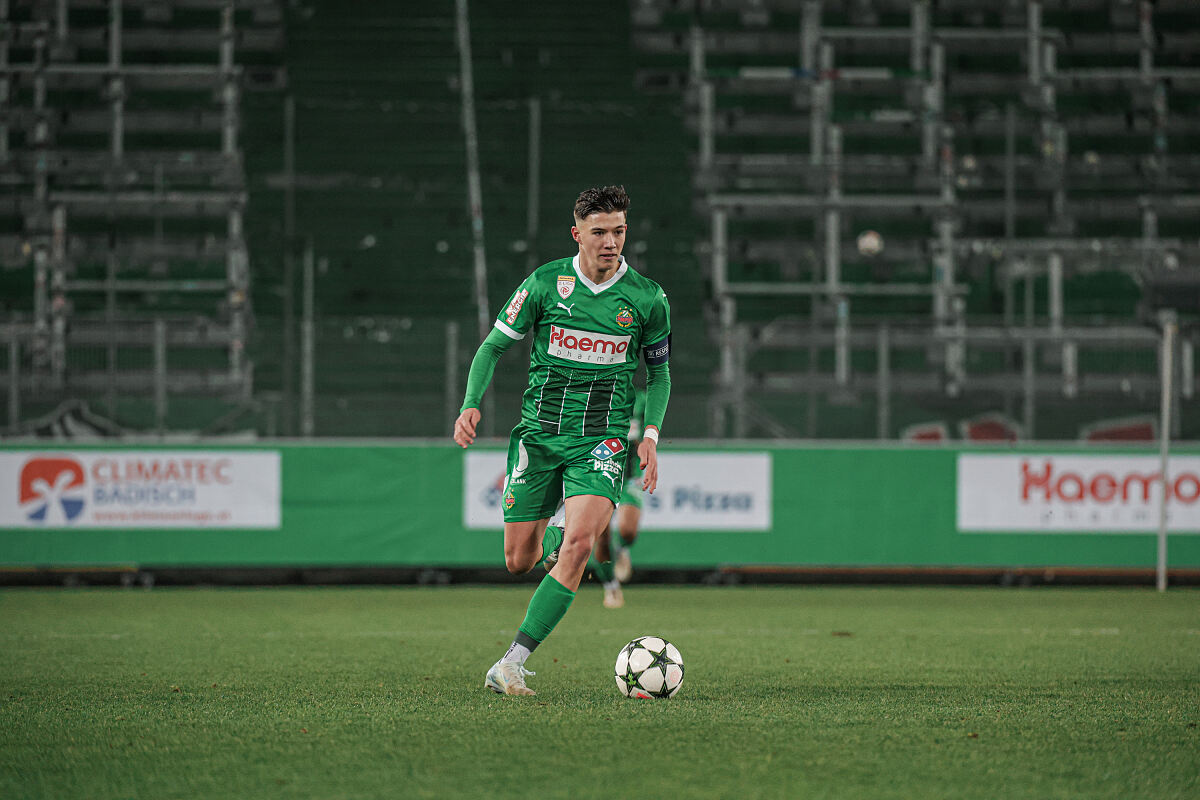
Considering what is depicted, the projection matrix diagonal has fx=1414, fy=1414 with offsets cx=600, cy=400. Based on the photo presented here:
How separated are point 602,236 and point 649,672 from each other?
6.53 ft

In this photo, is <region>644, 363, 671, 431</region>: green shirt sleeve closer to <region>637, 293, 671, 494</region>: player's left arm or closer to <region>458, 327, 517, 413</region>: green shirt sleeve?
<region>637, 293, 671, 494</region>: player's left arm

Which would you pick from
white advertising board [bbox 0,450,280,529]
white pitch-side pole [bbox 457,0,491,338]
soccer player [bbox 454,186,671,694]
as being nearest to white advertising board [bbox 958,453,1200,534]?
white pitch-side pole [bbox 457,0,491,338]

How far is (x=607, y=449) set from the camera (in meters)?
6.73

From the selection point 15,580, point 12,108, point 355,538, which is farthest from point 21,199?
point 355,538

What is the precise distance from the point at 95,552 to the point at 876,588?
8.10 meters

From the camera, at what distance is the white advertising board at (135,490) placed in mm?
14430

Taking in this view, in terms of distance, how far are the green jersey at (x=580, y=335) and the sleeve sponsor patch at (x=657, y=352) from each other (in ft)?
0.24

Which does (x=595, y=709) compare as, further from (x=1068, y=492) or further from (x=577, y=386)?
(x=1068, y=492)

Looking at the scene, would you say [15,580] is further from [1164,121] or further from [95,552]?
[1164,121]

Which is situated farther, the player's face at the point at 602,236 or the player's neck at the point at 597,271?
the player's neck at the point at 597,271

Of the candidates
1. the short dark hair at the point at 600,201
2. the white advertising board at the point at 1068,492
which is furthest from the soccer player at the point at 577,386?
the white advertising board at the point at 1068,492

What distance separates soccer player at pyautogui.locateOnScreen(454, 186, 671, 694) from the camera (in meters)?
6.54

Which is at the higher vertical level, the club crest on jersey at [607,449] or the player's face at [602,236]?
the player's face at [602,236]

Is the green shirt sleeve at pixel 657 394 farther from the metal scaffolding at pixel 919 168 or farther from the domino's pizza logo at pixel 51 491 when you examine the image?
the metal scaffolding at pixel 919 168
